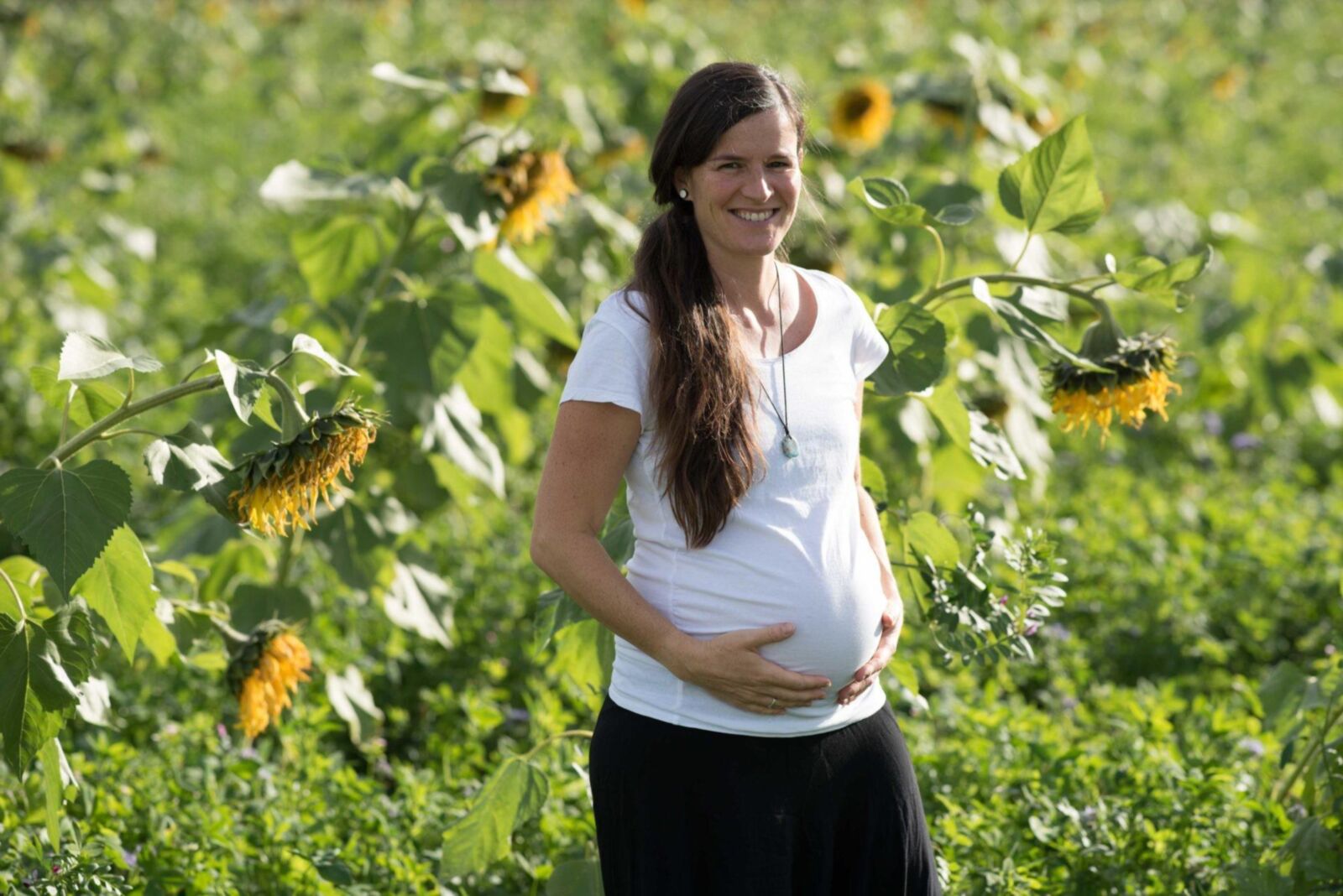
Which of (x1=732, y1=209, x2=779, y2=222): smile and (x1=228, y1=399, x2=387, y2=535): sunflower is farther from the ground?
(x1=732, y1=209, x2=779, y2=222): smile

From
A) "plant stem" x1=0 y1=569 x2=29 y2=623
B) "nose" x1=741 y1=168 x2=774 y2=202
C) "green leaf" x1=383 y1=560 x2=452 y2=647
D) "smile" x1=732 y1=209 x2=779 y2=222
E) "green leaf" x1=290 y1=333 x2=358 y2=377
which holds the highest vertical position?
"nose" x1=741 y1=168 x2=774 y2=202

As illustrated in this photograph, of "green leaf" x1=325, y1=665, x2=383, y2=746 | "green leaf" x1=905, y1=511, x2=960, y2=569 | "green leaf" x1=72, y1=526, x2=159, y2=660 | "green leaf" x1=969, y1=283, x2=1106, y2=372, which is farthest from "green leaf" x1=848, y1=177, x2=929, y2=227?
"green leaf" x1=325, y1=665, x2=383, y2=746

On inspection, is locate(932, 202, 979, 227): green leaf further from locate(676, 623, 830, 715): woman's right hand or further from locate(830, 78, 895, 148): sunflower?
locate(830, 78, 895, 148): sunflower

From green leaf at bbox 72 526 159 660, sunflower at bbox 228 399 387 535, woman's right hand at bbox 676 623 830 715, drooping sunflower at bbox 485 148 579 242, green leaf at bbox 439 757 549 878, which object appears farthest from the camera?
drooping sunflower at bbox 485 148 579 242

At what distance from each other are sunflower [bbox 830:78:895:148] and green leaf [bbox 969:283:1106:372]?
8.98ft

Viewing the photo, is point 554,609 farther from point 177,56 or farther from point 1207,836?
point 177,56

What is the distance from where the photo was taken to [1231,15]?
12.2 metres

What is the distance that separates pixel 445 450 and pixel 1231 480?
2.62m

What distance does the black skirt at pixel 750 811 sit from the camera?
1.75m

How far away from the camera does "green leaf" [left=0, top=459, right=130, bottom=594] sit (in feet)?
5.67

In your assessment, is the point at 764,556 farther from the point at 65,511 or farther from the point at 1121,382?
the point at 65,511

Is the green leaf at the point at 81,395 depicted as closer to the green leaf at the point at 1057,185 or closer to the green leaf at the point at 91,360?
the green leaf at the point at 91,360

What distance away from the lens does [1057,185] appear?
7.06 ft

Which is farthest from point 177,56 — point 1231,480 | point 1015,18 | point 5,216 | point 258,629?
point 258,629
